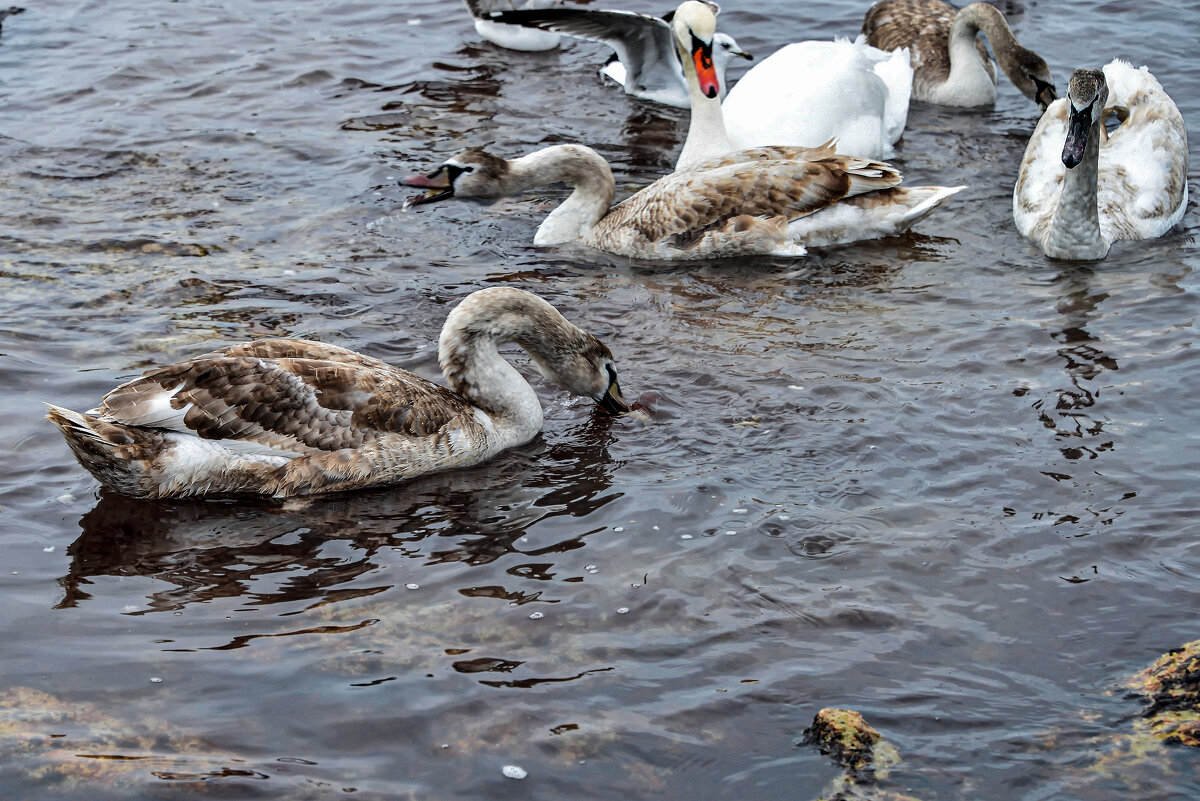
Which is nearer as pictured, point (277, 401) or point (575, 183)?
point (277, 401)

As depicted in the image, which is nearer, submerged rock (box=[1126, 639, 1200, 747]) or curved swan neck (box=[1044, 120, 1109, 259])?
submerged rock (box=[1126, 639, 1200, 747])

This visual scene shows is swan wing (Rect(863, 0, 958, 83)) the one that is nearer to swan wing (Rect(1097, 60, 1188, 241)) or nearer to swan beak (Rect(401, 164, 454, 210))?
swan wing (Rect(1097, 60, 1188, 241))

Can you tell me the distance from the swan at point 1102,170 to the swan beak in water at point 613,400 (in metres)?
4.03

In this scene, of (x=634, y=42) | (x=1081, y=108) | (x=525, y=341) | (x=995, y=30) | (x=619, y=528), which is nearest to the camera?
(x=619, y=528)

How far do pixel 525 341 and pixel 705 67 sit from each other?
4.59m

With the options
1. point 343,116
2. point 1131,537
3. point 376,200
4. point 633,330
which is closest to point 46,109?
point 343,116

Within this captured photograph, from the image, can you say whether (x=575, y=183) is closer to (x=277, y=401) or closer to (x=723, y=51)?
(x=723, y=51)

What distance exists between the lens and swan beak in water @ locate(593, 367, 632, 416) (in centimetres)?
726

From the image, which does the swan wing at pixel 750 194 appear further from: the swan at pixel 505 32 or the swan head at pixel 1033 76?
the swan at pixel 505 32

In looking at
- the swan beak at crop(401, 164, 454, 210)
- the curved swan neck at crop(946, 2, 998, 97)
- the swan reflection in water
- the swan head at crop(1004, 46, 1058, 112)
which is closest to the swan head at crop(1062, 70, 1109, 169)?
the swan head at crop(1004, 46, 1058, 112)

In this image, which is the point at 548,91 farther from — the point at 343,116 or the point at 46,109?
the point at 46,109

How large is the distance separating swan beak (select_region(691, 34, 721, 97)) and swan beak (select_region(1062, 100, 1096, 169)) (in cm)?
286

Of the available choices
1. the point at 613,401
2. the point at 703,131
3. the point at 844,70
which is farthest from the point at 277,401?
the point at 844,70

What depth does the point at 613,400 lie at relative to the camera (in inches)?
288
